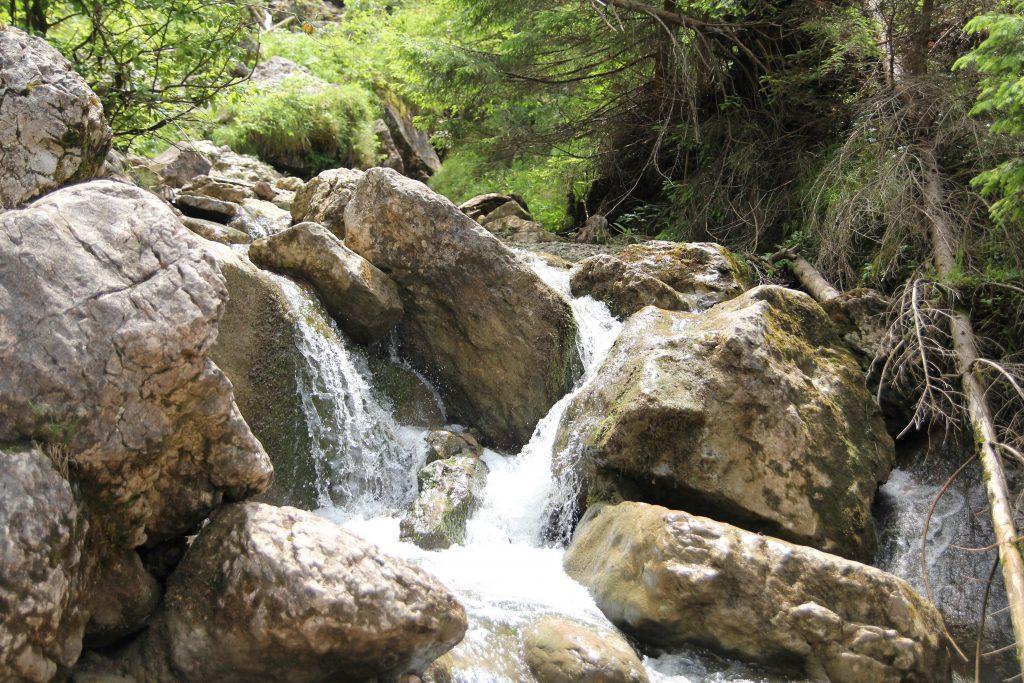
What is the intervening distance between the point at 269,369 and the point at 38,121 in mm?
2272

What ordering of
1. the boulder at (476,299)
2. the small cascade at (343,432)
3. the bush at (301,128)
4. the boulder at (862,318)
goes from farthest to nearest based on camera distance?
the bush at (301,128), the boulder at (476,299), the boulder at (862,318), the small cascade at (343,432)

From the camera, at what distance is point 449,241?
23.6 feet

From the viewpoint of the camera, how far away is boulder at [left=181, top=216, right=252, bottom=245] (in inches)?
310

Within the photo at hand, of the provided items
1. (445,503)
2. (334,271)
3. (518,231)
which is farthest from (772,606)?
(518,231)

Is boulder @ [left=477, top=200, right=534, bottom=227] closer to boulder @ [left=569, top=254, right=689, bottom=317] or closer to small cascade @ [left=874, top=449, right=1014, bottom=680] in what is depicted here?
Answer: boulder @ [left=569, top=254, right=689, bottom=317]

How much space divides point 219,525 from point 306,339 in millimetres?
3001

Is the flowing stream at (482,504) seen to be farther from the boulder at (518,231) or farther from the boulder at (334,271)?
the boulder at (518,231)

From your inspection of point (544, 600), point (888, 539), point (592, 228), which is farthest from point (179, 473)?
point (592, 228)

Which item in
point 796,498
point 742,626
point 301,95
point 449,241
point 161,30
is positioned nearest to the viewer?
point 742,626

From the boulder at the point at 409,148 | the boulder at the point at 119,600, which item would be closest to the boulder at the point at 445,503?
the boulder at the point at 119,600

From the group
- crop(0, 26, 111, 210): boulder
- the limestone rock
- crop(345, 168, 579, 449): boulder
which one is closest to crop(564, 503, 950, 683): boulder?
crop(345, 168, 579, 449): boulder

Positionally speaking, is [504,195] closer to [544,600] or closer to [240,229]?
[240,229]

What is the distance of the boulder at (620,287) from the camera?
7.92 meters

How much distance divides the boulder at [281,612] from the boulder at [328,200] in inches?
191
